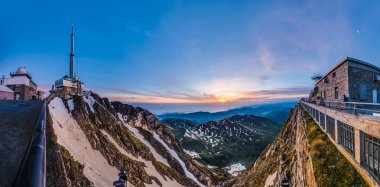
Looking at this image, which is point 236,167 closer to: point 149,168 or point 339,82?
point 149,168

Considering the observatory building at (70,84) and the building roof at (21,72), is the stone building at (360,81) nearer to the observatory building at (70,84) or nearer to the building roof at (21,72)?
the observatory building at (70,84)

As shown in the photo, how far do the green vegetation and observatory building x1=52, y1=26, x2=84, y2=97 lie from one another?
2793 inches

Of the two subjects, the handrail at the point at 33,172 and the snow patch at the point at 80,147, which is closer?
the handrail at the point at 33,172

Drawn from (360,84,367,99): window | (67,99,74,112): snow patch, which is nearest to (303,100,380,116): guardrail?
(360,84,367,99): window

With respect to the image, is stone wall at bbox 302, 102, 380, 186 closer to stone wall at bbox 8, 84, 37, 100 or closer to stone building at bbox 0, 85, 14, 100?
stone building at bbox 0, 85, 14, 100

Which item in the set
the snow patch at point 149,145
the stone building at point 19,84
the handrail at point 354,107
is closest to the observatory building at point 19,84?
the stone building at point 19,84

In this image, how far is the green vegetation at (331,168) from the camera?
13.2 metres

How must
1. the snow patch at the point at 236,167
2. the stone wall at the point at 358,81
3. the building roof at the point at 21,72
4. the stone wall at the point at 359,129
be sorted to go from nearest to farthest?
the stone wall at the point at 359,129 → the stone wall at the point at 358,81 → the building roof at the point at 21,72 → the snow patch at the point at 236,167

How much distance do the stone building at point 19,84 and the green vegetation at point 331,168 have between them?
225ft

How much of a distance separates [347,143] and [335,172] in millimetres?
2994

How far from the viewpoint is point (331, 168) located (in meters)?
15.4

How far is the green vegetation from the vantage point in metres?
13.2

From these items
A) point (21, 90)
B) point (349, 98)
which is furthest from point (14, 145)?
point (21, 90)

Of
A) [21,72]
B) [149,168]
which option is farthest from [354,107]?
[21,72]
